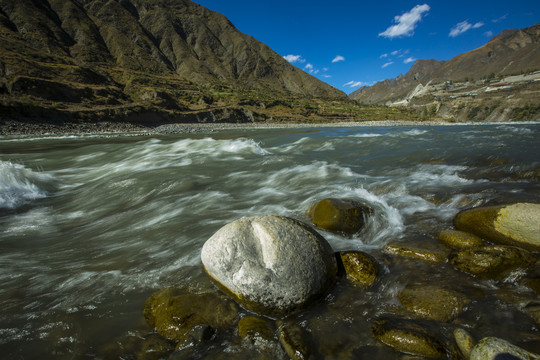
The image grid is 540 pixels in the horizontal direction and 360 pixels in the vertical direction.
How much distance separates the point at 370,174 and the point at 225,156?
7.86 m

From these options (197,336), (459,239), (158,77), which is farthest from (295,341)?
(158,77)

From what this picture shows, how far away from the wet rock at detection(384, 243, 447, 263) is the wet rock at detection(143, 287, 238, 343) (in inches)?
107

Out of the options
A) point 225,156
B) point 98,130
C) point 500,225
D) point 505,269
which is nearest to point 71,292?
point 505,269

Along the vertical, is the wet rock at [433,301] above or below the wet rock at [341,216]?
below

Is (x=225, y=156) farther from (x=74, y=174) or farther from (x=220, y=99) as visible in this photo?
(x=220, y=99)

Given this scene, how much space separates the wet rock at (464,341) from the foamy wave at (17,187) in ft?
32.4

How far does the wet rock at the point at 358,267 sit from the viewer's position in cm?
349

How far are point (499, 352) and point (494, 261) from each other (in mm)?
1757

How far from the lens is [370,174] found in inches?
360

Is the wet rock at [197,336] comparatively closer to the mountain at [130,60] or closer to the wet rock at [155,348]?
the wet rock at [155,348]

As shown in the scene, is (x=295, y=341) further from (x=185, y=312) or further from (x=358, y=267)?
(x=358, y=267)

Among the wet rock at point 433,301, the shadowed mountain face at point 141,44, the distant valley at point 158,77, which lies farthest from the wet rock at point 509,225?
the shadowed mountain face at point 141,44

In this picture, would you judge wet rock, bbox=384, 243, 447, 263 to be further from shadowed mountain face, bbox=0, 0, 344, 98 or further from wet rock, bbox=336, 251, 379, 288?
shadowed mountain face, bbox=0, 0, 344, 98

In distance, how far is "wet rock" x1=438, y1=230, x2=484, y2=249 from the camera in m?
4.01
